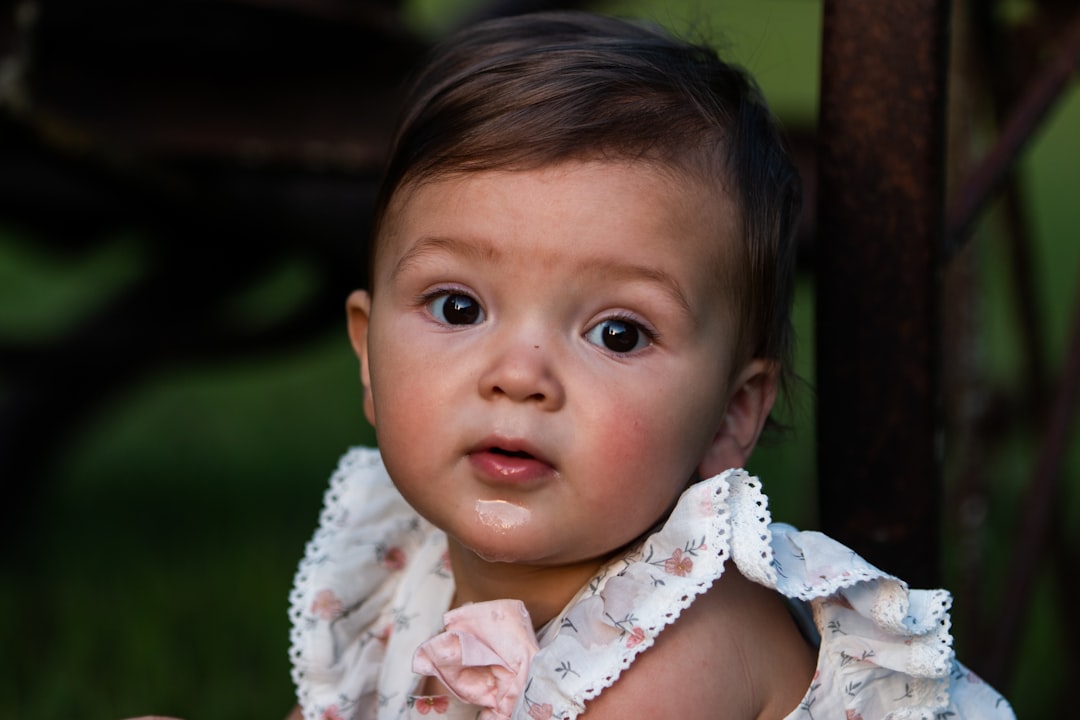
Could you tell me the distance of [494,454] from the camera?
1500mm

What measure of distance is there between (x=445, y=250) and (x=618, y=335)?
8.3 inches

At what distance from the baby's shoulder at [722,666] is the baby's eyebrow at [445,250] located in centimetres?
42

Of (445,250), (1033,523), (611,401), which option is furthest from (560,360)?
(1033,523)

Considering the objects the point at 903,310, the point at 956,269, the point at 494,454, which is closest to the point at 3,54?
the point at 494,454

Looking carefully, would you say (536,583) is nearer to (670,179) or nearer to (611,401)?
(611,401)

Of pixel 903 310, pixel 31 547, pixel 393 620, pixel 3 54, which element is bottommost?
pixel 31 547

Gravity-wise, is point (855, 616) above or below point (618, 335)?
below

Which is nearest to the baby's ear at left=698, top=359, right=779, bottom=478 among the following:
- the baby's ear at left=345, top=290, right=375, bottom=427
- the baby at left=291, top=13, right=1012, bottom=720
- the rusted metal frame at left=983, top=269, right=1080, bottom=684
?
the baby at left=291, top=13, right=1012, bottom=720

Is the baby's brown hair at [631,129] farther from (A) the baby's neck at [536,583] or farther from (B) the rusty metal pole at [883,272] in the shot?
(A) the baby's neck at [536,583]

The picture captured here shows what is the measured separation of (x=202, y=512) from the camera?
3.94 meters

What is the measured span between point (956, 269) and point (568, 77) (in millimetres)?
1187

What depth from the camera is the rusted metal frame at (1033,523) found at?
6.56ft

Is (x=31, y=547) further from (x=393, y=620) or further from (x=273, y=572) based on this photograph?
(x=393, y=620)

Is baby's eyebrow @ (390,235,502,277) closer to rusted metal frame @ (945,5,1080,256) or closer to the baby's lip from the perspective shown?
the baby's lip
